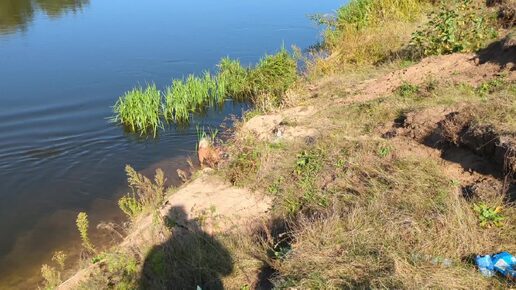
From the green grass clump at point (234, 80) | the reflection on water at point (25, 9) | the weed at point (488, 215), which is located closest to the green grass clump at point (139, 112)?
the green grass clump at point (234, 80)

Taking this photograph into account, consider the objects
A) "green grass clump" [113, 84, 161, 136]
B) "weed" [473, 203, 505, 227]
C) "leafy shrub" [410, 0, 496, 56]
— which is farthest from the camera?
"green grass clump" [113, 84, 161, 136]

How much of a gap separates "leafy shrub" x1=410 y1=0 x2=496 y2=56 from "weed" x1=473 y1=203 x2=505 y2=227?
5.39m

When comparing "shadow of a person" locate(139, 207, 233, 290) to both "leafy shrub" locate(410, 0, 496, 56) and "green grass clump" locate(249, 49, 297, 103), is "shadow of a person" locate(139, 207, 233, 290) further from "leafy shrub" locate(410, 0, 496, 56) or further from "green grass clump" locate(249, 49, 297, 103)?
"leafy shrub" locate(410, 0, 496, 56)

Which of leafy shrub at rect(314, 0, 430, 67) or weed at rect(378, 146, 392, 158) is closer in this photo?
weed at rect(378, 146, 392, 158)

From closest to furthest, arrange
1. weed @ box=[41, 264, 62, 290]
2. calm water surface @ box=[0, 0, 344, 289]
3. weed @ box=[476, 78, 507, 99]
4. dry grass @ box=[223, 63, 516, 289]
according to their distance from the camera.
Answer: dry grass @ box=[223, 63, 516, 289]
weed @ box=[41, 264, 62, 290]
weed @ box=[476, 78, 507, 99]
calm water surface @ box=[0, 0, 344, 289]

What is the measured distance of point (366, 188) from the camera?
15.8 ft

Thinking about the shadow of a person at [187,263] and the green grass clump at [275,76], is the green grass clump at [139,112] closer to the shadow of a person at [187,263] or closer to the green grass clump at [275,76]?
the green grass clump at [275,76]

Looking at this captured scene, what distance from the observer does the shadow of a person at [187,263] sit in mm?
4309

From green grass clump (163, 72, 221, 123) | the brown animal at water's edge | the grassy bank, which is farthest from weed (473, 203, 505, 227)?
green grass clump (163, 72, 221, 123)

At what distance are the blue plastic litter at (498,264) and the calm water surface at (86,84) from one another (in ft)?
15.8

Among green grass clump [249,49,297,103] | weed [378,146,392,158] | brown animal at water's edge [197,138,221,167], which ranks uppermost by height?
green grass clump [249,49,297,103]

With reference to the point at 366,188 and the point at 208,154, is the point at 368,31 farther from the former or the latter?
the point at 366,188

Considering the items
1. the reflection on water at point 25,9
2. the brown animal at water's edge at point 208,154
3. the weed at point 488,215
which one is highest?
the reflection on water at point 25,9

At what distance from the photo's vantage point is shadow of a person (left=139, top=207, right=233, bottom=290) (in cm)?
431
